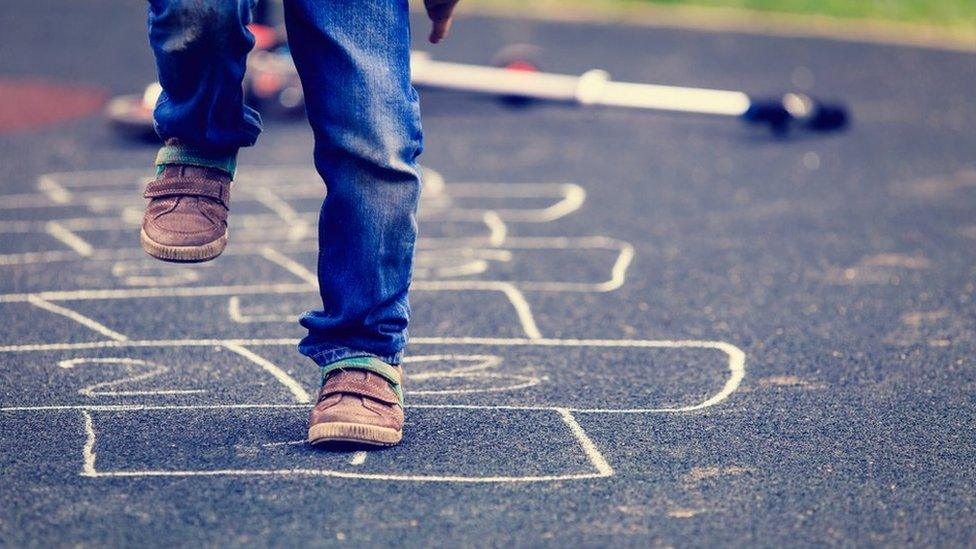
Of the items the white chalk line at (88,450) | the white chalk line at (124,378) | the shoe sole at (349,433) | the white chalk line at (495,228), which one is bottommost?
the shoe sole at (349,433)

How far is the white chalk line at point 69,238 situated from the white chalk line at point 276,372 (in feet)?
3.66

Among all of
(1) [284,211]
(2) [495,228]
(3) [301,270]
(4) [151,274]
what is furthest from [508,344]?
(1) [284,211]

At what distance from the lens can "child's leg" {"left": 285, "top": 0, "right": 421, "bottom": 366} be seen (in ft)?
8.52

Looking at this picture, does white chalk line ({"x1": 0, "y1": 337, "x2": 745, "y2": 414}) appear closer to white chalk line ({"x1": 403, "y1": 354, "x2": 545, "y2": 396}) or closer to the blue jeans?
white chalk line ({"x1": 403, "y1": 354, "x2": 545, "y2": 396})

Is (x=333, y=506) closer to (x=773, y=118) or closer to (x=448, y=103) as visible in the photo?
(x=773, y=118)

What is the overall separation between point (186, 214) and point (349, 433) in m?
0.50

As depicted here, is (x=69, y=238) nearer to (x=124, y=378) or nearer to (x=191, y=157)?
(x=124, y=378)

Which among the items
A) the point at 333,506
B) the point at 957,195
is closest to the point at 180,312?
the point at 333,506

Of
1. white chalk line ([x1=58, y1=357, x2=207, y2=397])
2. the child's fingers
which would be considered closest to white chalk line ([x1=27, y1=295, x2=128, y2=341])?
white chalk line ([x1=58, y1=357, x2=207, y2=397])

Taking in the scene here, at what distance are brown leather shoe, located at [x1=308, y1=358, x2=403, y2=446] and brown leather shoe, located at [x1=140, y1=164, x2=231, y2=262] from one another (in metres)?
0.32

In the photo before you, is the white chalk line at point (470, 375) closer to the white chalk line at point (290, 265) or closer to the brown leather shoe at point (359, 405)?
the brown leather shoe at point (359, 405)

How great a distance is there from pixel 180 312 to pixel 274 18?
580 cm

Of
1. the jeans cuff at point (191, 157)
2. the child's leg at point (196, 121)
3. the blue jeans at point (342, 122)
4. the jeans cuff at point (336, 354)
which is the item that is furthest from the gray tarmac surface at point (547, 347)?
the jeans cuff at point (191, 157)

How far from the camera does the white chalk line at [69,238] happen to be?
4395 millimetres
